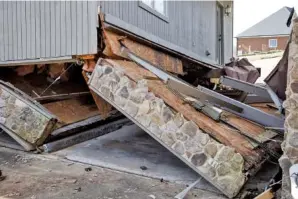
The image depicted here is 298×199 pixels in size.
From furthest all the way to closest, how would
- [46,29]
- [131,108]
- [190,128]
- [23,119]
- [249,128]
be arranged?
[46,29] < [23,119] < [249,128] < [131,108] < [190,128]

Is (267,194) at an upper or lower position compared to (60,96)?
lower

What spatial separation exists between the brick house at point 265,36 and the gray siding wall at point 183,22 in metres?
25.6

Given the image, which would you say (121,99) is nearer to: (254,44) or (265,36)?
(265,36)

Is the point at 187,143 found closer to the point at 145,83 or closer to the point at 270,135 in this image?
the point at 145,83

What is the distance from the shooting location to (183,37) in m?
9.29

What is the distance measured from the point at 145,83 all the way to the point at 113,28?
137 cm

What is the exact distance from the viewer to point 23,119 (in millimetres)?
5910

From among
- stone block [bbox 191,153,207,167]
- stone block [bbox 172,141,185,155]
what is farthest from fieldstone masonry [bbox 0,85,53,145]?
stone block [bbox 191,153,207,167]

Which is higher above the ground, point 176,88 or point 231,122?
point 176,88

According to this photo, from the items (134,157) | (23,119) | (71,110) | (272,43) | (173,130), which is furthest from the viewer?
(272,43)

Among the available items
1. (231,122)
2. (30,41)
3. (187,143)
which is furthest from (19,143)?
(231,122)

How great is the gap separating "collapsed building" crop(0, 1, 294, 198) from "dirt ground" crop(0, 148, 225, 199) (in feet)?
1.71

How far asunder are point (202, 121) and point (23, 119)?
3119 mm

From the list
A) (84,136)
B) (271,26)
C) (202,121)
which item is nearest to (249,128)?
(202,121)
